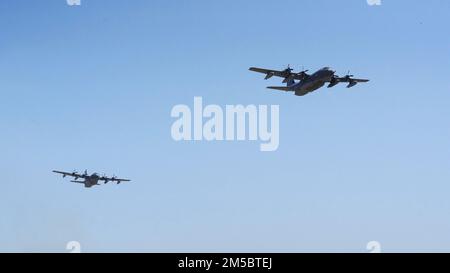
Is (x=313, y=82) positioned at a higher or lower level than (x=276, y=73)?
lower

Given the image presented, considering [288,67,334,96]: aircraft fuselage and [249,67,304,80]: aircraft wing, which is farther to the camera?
[249,67,304,80]: aircraft wing

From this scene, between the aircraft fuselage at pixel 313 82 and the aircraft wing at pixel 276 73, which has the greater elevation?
the aircraft wing at pixel 276 73

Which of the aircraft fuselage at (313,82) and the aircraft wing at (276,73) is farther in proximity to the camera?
the aircraft wing at (276,73)

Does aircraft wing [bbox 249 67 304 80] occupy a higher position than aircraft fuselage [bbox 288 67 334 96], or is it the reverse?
aircraft wing [bbox 249 67 304 80]
